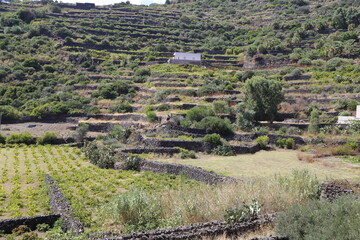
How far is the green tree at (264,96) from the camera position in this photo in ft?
121

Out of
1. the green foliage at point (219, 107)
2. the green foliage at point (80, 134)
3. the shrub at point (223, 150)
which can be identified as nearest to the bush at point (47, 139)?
the green foliage at point (80, 134)

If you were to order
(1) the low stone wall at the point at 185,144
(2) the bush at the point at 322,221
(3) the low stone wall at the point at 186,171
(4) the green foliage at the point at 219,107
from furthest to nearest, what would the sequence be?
1. (4) the green foliage at the point at 219,107
2. (1) the low stone wall at the point at 185,144
3. (3) the low stone wall at the point at 186,171
4. (2) the bush at the point at 322,221

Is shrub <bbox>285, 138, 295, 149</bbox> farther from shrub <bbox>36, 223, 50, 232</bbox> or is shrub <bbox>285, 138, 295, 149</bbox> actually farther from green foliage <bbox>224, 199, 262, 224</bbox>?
shrub <bbox>36, 223, 50, 232</bbox>

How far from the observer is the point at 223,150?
28.5m

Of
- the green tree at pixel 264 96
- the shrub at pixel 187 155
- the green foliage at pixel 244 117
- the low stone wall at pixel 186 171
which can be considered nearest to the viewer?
the low stone wall at pixel 186 171

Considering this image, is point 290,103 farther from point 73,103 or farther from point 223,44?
point 223,44

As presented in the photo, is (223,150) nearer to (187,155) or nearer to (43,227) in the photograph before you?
(187,155)

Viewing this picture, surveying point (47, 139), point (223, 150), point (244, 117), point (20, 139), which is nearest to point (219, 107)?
point (244, 117)

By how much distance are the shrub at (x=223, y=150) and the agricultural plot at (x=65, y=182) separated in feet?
25.8

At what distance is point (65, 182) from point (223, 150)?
43.7 feet

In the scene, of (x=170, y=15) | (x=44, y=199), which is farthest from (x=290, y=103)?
(x=170, y=15)

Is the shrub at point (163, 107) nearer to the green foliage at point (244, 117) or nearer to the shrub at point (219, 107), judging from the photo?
the shrub at point (219, 107)

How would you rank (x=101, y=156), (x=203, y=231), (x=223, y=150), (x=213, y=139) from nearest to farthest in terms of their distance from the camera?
1. (x=203, y=231)
2. (x=101, y=156)
3. (x=223, y=150)
4. (x=213, y=139)

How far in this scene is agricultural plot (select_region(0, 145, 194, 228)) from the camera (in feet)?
49.2
